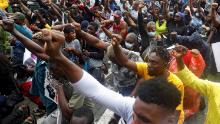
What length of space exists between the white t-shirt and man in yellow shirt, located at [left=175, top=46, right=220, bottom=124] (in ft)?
3.11

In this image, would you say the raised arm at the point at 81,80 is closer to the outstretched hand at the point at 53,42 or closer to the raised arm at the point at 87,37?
the outstretched hand at the point at 53,42

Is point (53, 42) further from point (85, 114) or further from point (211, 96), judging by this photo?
point (211, 96)

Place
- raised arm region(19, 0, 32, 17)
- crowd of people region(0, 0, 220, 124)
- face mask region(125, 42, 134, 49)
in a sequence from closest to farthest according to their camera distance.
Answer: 1. crowd of people region(0, 0, 220, 124)
2. face mask region(125, 42, 134, 49)
3. raised arm region(19, 0, 32, 17)

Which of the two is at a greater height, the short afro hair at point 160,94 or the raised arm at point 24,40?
the short afro hair at point 160,94

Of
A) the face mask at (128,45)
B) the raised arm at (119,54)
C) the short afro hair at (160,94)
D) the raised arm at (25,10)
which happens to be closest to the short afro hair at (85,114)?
the raised arm at (119,54)

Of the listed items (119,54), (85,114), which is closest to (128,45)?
(119,54)

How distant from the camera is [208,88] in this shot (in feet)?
12.1

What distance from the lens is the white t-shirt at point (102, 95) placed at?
9.01 feet

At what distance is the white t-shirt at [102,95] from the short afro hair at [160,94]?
423 mm

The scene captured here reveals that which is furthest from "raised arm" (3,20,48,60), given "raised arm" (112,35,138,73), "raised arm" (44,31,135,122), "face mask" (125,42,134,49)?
"face mask" (125,42,134,49)

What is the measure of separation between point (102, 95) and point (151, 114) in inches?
22.2

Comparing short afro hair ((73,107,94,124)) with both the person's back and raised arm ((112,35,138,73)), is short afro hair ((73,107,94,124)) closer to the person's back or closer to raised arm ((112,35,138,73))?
the person's back

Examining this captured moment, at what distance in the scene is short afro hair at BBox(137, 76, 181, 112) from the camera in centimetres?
237

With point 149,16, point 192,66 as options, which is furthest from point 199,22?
point 192,66
